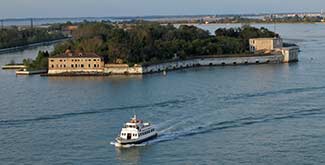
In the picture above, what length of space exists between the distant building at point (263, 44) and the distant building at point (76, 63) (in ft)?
18.6

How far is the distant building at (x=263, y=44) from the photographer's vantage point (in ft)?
63.3

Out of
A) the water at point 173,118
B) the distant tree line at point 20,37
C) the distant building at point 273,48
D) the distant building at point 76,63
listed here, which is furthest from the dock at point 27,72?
the distant tree line at point 20,37

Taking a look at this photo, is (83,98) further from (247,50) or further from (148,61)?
(247,50)

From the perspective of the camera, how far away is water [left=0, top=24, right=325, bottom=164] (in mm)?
7090

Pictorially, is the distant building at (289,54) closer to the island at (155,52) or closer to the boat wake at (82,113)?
the island at (155,52)

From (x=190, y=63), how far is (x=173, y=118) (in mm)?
8151

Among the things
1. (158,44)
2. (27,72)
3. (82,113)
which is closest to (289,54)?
(158,44)

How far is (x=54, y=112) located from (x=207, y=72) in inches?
244

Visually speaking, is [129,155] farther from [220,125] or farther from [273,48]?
[273,48]

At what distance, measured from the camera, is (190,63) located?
17.0m

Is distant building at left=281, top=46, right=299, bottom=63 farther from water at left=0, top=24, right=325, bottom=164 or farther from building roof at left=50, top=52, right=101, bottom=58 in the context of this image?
building roof at left=50, top=52, right=101, bottom=58

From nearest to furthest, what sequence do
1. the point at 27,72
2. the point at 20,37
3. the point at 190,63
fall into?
the point at 27,72 < the point at 190,63 < the point at 20,37

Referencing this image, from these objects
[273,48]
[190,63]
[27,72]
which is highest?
[273,48]

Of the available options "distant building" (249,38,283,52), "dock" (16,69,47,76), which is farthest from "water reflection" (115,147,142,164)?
"distant building" (249,38,283,52)
